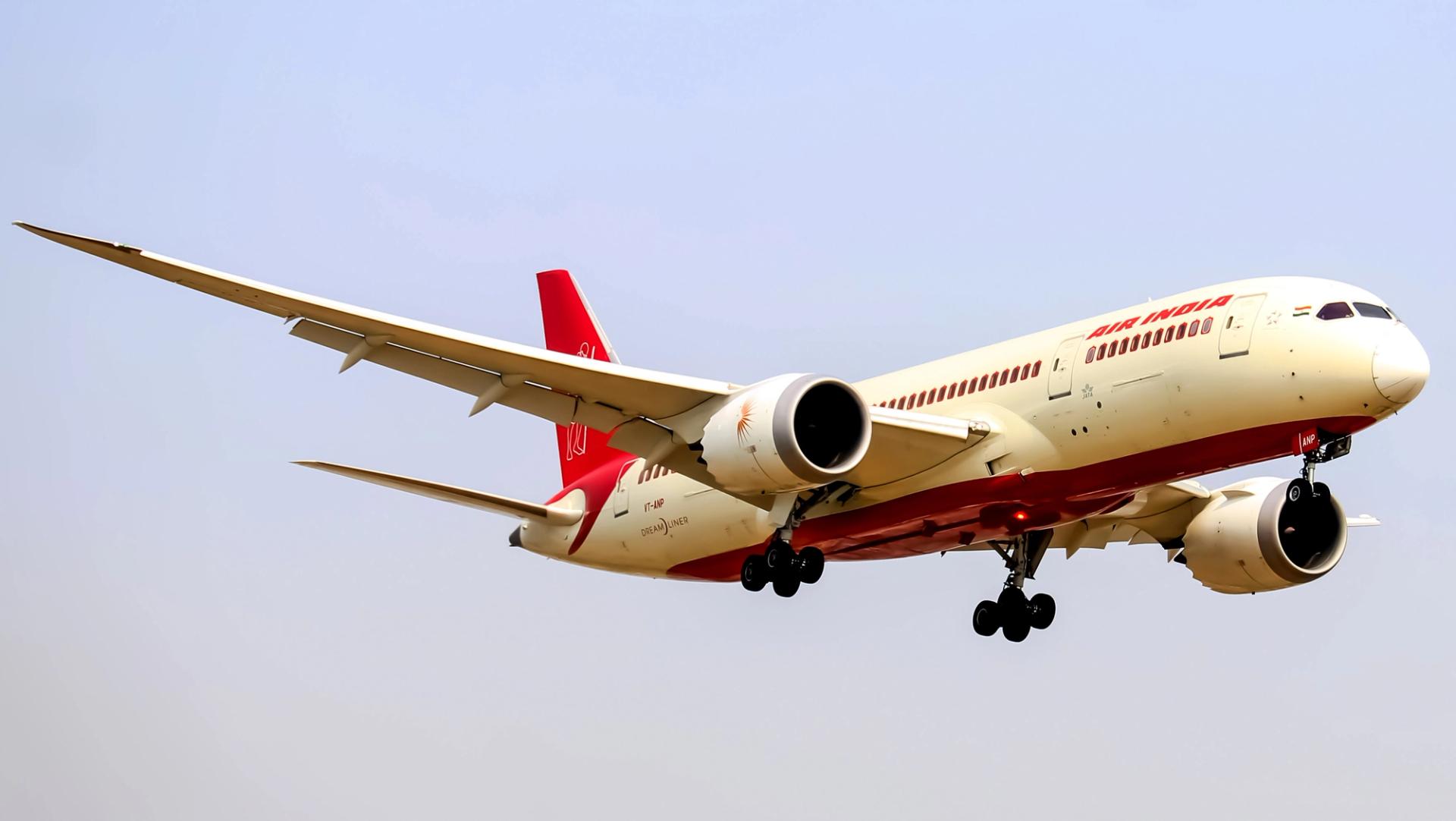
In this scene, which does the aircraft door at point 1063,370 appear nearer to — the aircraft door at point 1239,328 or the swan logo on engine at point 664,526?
the aircraft door at point 1239,328

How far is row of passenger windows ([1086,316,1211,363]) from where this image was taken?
93.6ft

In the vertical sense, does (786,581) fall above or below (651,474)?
below

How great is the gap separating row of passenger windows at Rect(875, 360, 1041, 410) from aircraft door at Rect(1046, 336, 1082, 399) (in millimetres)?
357

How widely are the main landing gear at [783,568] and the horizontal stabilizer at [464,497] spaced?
5.52 m

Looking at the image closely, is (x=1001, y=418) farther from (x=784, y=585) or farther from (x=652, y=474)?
(x=652, y=474)

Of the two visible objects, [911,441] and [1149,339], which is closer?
[1149,339]

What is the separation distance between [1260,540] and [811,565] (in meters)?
8.90

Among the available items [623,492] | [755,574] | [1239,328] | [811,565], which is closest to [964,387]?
[811,565]

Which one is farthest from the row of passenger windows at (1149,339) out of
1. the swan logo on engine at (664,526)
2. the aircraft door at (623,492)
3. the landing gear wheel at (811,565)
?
the aircraft door at (623,492)

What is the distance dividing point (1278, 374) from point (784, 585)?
28.7 feet

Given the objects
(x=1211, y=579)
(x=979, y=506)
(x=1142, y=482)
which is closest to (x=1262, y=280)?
(x=1142, y=482)

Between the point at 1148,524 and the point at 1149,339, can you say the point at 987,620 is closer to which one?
the point at 1148,524

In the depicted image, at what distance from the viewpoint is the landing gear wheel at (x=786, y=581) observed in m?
31.6

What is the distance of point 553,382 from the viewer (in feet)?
98.4
